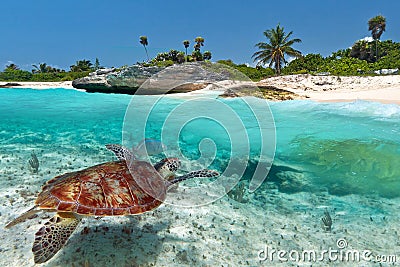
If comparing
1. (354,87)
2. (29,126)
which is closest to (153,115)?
(29,126)

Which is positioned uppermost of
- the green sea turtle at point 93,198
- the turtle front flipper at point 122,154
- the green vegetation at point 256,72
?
the green vegetation at point 256,72

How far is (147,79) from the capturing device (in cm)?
2503

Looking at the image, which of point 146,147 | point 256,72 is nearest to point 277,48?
point 256,72

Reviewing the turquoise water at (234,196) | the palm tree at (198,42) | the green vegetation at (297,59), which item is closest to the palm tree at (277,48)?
the green vegetation at (297,59)

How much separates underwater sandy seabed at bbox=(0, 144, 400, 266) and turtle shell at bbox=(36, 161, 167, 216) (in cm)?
66

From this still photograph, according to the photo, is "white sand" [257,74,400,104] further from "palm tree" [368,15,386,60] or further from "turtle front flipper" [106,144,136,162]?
"palm tree" [368,15,386,60]

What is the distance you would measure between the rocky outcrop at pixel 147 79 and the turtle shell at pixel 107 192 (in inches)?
776

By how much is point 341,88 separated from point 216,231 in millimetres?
24208

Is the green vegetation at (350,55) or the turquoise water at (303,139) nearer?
the turquoise water at (303,139)

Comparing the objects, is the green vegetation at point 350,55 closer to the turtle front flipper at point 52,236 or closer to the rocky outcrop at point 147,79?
the rocky outcrop at point 147,79

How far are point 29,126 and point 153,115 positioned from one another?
6.83 metres

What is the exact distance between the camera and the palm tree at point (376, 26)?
4266 centimetres

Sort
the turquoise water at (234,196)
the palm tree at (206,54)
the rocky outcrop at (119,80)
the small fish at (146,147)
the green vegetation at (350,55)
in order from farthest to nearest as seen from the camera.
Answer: the palm tree at (206,54) < the green vegetation at (350,55) < the rocky outcrop at (119,80) < the small fish at (146,147) < the turquoise water at (234,196)

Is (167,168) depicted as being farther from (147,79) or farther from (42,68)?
(42,68)
